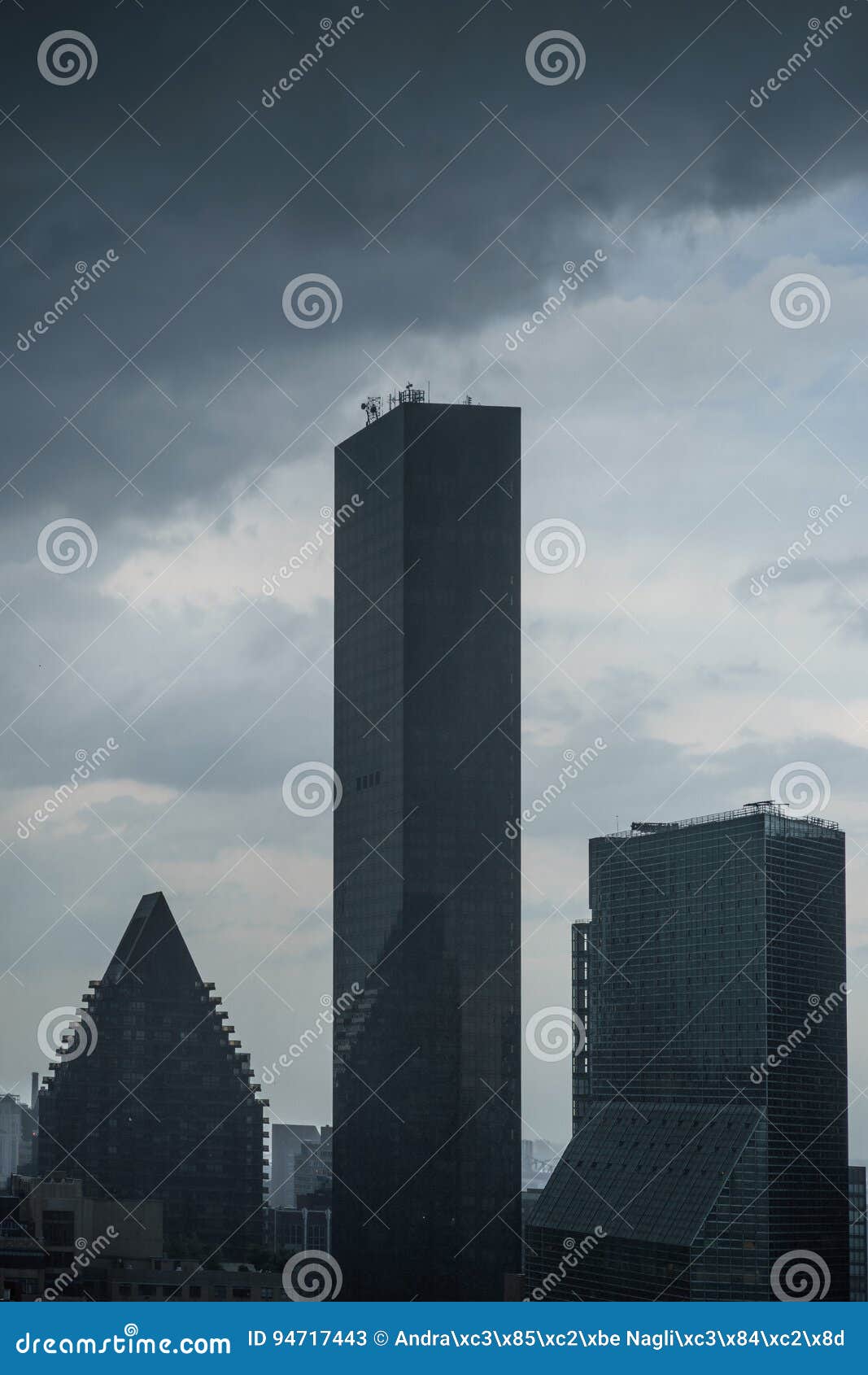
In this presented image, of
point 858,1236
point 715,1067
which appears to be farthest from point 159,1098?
point 858,1236

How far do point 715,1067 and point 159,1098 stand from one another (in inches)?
1533

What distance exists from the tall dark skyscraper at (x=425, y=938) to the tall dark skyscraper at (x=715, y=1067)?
786 inches

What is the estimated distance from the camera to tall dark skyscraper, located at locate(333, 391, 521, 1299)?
273 feet

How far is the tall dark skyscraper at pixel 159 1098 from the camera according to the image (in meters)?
78.1

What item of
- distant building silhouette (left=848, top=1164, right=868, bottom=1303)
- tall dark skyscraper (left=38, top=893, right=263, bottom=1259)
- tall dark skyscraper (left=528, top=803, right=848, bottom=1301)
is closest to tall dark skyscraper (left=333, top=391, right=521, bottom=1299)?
tall dark skyscraper (left=38, top=893, right=263, bottom=1259)

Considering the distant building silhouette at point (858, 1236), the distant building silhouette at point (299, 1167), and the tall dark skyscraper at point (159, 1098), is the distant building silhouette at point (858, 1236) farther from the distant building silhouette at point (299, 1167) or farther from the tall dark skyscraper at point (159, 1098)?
the tall dark skyscraper at point (159, 1098)

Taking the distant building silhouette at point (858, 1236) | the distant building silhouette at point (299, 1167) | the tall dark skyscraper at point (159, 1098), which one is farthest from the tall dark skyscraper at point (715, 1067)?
the tall dark skyscraper at point (159, 1098)

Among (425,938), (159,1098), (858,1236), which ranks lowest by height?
(858,1236)

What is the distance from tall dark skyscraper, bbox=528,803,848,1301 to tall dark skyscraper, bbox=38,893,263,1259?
29156 mm

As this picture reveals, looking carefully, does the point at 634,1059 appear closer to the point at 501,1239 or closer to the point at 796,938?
the point at 796,938

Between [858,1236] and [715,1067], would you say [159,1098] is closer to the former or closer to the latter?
[715,1067]

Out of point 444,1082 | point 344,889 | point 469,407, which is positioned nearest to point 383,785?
point 344,889

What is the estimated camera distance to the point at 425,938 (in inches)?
3314

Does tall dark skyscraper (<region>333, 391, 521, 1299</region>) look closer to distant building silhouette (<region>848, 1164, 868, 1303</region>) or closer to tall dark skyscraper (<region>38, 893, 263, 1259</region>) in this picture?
tall dark skyscraper (<region>38, 893, 263, 1259</region>)
